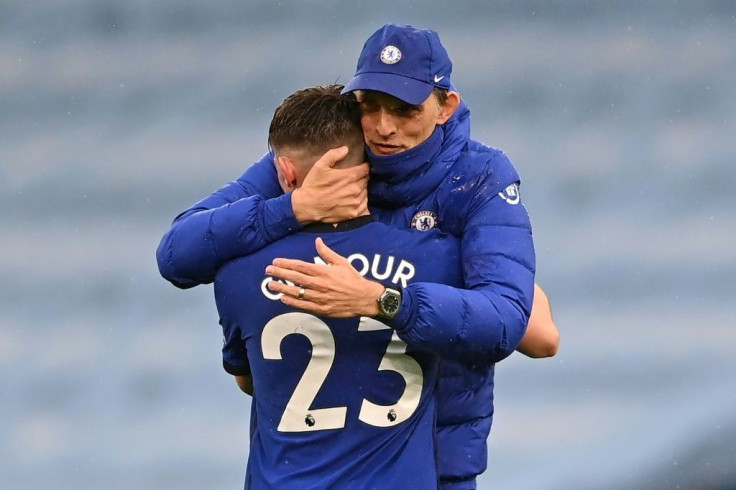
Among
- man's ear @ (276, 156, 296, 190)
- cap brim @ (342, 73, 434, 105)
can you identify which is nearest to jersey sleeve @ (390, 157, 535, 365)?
cap brim @ (342, 73, 434, 105)

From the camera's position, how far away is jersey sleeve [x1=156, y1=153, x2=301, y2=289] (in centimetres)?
270

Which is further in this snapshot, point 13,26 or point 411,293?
point 13,26

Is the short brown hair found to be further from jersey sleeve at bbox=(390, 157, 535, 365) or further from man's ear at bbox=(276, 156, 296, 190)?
jersey sleeve at bbox=(390, 157, 535, 365)

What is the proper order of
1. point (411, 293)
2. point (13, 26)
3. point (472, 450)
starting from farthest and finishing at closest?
1. point (13, 26)
2. point (472, 450)
3. point (411, 293)

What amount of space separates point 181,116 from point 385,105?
2.29 m

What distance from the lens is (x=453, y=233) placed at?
111 inches

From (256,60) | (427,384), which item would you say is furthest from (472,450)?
(256,60)

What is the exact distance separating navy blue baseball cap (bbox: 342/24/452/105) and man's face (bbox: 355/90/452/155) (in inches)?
1.4

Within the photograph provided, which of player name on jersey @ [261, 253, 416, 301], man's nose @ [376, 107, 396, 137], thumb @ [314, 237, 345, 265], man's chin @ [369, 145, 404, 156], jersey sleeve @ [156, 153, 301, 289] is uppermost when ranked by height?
A: man's nose @ [376, 107, 396, 137]

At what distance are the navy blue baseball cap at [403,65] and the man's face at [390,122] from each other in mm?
35

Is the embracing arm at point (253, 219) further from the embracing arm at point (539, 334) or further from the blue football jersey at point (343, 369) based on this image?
the embracing arm at point (539, 334)

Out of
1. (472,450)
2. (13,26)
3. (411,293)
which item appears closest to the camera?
(411,293)

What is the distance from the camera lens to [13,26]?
191 inches

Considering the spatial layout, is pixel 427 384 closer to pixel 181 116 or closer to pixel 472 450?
pixel 472 450
